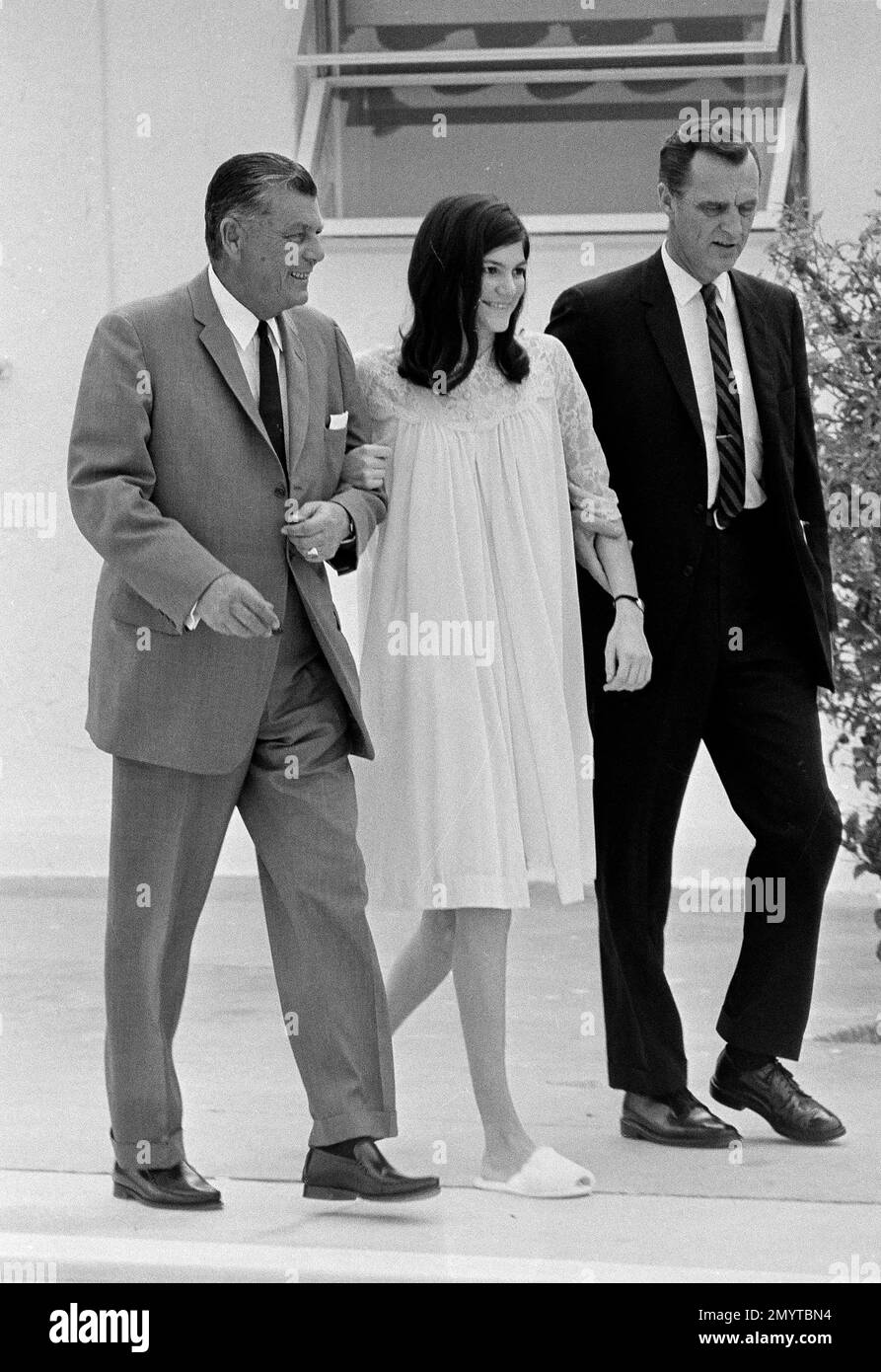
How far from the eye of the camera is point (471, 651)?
144 inches

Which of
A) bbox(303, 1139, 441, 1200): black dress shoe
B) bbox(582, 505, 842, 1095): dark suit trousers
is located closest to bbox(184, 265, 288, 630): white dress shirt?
bbox(582, 505, 842, 1095): dark suit trousers

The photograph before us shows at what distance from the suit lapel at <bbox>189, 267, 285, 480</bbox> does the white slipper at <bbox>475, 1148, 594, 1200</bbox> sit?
1322 millimetres

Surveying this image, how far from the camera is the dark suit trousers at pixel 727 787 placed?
3941 mm

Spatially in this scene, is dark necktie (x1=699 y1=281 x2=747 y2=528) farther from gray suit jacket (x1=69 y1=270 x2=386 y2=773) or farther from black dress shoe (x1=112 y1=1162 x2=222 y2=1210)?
black dress shoe (x1=112 y1=1162 x2=222 y2=1210)

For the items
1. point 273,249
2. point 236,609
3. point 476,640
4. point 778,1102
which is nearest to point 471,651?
point 476,640

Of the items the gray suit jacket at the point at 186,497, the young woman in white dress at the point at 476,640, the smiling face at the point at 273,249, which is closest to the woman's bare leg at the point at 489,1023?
the young woman in white dress at the point at 476,640

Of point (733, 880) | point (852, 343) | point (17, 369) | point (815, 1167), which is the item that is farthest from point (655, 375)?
point (17, 369)

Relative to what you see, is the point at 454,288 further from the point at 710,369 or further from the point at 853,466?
the point at 853,466

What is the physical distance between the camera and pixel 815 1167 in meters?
3.80

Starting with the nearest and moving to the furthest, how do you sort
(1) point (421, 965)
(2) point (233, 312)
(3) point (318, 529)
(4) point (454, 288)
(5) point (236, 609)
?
(5) point (236, 609) < (3) point (318, 529) < (2) point (233, 312) < (4) point (454, 288) < (1) point (421, 965)

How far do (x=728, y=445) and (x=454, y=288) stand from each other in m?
0.64

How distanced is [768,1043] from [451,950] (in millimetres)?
657

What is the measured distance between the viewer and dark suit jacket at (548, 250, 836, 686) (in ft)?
12.8

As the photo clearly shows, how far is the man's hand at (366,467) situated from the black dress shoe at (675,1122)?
4.36 feet
